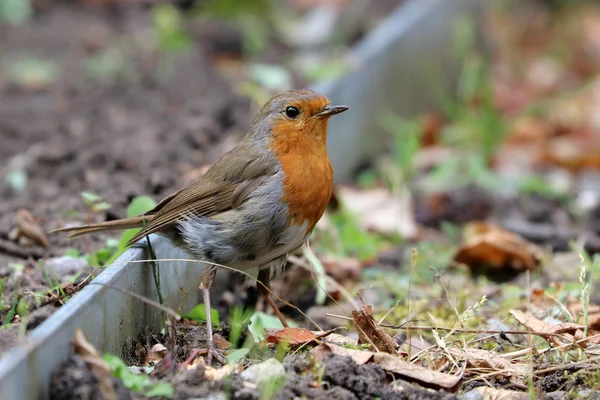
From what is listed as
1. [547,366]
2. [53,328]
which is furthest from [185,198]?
[547,366]

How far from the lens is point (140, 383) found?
2.39 meters

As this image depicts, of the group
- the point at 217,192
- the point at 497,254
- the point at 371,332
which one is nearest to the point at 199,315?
the point at 217,192

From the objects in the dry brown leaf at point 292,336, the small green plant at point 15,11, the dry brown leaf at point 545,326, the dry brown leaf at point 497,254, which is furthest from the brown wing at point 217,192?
the small green plant at point 15,11

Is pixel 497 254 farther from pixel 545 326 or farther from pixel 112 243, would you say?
pixel 112 243

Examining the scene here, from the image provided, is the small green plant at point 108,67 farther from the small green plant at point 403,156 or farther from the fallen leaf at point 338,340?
the fallen leaf at point 338,340

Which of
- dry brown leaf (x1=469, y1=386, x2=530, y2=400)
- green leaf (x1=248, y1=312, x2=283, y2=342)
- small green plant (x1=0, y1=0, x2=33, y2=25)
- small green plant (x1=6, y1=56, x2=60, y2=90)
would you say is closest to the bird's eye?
green leaf (x1=248, y1=312, x2=283, y2=342)

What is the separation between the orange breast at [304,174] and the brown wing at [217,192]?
8cm

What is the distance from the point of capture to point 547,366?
9.20 feet

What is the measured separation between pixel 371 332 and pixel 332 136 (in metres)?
2.96

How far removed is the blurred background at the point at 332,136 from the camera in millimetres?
4117

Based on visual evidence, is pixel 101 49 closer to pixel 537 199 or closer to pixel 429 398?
pixel 537 199

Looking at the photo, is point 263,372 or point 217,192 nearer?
point 263,372

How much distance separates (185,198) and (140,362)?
72cm

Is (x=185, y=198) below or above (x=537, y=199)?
above
